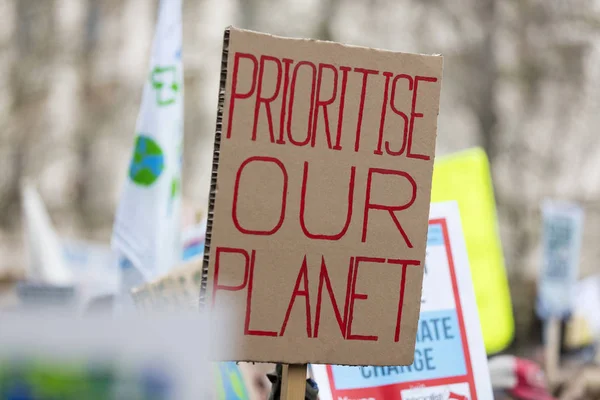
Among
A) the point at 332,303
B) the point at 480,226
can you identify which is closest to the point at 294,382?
the point at 332,303

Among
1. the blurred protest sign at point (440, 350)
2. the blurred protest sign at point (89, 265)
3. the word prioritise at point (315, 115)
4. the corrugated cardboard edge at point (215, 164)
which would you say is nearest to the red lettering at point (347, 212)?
the word prioritise at point (315, 115)

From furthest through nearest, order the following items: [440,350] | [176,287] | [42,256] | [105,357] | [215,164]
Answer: [42,256] → [176,287] → [440,350] → [215,164] → [105,357]

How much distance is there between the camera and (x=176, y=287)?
5.85 ft

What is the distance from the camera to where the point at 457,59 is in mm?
10695

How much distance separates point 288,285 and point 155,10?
9625 mm

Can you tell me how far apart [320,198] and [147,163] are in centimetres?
123

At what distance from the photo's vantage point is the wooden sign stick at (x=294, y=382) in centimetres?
122

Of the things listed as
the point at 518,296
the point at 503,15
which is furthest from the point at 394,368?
the point at 503,15

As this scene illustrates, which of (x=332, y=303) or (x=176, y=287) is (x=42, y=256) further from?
(x=332, y=303)

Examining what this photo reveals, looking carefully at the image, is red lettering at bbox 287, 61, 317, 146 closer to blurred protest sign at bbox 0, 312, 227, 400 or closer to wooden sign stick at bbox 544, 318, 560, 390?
blurred protest sign at bbox 0, 312, 227, 400

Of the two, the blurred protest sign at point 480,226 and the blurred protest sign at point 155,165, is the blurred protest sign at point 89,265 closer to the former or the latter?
the blurred protest sign at point 155,165

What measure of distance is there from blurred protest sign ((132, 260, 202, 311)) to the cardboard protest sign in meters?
3.23

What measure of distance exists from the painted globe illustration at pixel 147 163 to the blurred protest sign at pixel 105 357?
1730 millimetres

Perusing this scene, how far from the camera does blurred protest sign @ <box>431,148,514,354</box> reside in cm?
189
